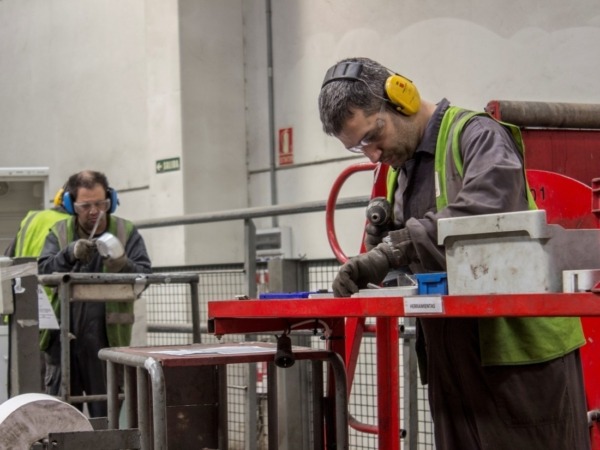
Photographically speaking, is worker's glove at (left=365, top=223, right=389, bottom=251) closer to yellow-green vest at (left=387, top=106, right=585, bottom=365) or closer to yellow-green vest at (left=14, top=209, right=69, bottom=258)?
yellow-green vest at (left=387, top=106, right=585, bottom=365)

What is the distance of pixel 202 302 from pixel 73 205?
5.28 ft

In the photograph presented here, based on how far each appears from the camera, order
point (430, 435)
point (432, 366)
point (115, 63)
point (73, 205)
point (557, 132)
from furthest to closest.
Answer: point (115, 63) < point (73, 205) < point (430, 435) < point (557, 132) < point (432, 366)

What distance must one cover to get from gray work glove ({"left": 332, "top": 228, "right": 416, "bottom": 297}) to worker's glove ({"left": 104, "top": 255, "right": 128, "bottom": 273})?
2.92m

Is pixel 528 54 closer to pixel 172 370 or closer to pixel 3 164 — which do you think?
pixel 172 370

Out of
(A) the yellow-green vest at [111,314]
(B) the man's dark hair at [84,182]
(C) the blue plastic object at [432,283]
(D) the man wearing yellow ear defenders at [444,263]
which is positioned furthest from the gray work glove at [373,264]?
(B) the man's dark hair at [84,182]

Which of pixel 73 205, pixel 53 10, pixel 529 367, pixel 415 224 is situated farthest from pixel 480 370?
pixel 53 10

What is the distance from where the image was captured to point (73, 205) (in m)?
5.57

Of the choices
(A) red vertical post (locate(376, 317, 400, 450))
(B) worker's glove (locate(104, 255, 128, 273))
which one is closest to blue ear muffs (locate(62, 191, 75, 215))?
(B) worker's glove (locate(104, 255, 128, 273))

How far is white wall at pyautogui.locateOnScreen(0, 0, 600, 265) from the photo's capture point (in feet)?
20.5

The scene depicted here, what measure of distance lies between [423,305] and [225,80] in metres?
6.17

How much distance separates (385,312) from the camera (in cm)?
233

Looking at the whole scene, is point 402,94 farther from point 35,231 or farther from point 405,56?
point 405,56

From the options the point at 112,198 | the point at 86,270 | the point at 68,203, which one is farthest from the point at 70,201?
the point at 86,270

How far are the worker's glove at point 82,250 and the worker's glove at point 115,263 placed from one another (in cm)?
12
